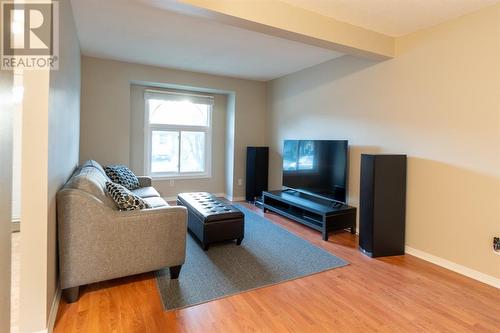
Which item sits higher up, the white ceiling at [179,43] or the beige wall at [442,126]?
the white ceiling at [179,43]

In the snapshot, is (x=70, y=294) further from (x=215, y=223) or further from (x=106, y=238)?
(x=215, y=223)

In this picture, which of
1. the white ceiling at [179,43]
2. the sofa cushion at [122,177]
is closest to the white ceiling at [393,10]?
the white ceiling at [179,43]

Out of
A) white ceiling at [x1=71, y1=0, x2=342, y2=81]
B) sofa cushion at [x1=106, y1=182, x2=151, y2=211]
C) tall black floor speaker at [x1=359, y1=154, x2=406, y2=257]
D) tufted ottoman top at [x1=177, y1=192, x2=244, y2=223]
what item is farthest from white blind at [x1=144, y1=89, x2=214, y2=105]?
tall black floor speaker at [x1=359, y1=154, x2=406, y2=257]

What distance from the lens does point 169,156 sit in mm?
5473

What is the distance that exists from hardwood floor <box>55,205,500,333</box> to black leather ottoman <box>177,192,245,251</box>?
77 centimetres

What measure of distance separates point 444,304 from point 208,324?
1804 mm

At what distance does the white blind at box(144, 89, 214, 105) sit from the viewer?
509 cm

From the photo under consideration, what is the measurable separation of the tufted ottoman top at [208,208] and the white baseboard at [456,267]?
1.99 m

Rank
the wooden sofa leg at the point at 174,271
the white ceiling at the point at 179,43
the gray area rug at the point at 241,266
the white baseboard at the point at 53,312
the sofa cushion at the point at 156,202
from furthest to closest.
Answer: the sofa cushion at the point at 156,202, the white ceiling at the point at 179,43, the wooden sofa leg at the point at 174,271, the gray area rug at the point at 241,266, the white baseboard at the point at 53,312

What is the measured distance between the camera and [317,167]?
4.08m

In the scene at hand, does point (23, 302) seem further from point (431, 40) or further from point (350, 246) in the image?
point (431, 40)

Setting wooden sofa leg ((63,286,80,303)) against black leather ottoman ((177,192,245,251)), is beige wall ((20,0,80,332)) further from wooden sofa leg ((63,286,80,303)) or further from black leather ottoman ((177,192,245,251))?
black leather ottoman ((177,192,245,251))

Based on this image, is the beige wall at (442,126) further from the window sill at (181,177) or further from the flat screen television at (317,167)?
the window sill at (181,177)

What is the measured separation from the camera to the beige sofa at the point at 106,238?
197 cm
